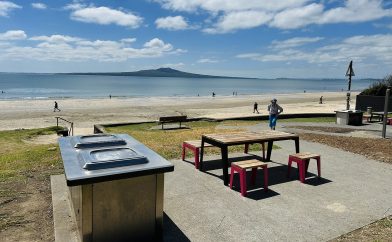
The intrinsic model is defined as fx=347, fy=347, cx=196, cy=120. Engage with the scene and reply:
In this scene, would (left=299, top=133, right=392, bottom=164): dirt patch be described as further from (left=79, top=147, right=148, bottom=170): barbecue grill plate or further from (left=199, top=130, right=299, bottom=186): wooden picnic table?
(left=79, top=147, right=148, bottom=170): barbecue grill plate

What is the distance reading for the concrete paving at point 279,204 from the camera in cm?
499

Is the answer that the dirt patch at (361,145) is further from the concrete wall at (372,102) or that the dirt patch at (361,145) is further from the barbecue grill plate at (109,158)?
the concrete wall at (372,102)

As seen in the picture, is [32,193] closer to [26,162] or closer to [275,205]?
[26,162]

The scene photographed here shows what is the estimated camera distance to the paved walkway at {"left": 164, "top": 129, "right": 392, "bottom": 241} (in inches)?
195

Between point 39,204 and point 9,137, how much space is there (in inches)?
411

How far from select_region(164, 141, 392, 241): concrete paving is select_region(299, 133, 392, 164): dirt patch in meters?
1.53

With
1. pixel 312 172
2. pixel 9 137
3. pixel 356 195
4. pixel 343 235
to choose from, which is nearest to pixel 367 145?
pixel 312 172

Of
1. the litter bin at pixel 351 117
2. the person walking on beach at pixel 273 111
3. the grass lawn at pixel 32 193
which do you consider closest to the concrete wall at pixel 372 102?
the litter bin at pixel 351 117

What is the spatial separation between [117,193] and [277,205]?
2937mm

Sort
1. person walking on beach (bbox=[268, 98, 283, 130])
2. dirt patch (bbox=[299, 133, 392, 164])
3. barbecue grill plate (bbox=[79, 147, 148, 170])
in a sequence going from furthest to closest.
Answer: person walking on beach (bbox=[268, 98, 283, 130]) < dirt patch (bbox=[299, 133, 392, 164]) < barbecue grill plate (bbox=[79, 147, 148, 170])

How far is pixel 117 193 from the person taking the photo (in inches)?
171

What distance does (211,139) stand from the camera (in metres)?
7.51

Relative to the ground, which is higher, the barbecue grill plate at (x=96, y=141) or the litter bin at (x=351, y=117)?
the barbecue grill plate at (x=96, y=141)

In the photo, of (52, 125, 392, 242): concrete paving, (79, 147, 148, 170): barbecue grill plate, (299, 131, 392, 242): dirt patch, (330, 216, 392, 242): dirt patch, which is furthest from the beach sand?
(330, 216, 392, 242): dirt patch
